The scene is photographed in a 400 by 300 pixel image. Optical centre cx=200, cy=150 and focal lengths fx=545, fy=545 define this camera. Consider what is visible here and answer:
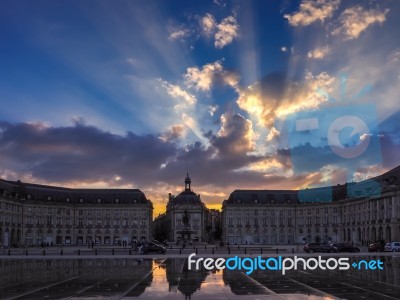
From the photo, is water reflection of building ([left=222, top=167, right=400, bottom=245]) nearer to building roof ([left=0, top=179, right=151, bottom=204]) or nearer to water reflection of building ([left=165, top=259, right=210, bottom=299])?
building roof ([left=0, top=179, right=151, bottom=204])

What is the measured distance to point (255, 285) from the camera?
28.1 metres

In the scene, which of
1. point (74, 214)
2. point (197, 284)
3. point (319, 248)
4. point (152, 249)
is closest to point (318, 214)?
point (74, 214)

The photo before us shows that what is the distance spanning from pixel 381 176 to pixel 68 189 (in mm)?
90937

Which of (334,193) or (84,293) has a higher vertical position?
(334,193)

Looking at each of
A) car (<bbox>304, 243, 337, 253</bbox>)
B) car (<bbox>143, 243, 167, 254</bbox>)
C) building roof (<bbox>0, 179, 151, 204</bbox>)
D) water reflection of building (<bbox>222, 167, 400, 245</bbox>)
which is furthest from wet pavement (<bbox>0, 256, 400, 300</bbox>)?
building roof (<bbox>0, 179, 151, 204</bbox>)

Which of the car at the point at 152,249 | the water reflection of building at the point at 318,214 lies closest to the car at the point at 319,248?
the car at the point at 152,249

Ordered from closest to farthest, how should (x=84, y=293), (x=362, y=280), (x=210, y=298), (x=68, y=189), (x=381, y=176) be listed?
(x=210, y=298)
(x=84, y=293)
(x=362, y=280)
(x=381, y=176)
(x=68, y=189)

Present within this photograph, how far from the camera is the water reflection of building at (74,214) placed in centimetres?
13825

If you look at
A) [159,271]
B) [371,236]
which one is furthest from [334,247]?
[371,236]

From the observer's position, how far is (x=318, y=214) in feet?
513

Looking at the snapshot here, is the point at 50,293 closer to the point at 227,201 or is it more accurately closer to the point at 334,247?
the point at 334,247

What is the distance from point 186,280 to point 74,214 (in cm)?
13491

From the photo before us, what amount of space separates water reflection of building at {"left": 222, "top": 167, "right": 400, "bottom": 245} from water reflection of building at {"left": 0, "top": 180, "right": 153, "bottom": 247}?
29.0 metres

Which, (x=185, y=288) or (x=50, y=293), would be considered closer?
(x=50, y=293)
